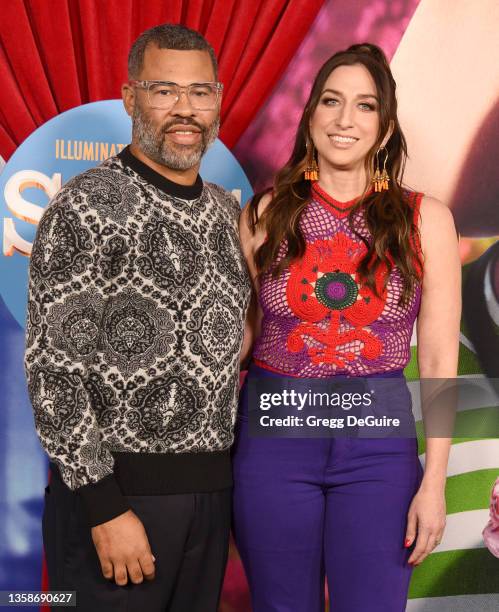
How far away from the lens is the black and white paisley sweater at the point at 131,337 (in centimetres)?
178

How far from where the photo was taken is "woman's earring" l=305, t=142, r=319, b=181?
2.26m

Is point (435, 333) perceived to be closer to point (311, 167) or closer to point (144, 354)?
point (311, 167)

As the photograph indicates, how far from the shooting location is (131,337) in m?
1.86

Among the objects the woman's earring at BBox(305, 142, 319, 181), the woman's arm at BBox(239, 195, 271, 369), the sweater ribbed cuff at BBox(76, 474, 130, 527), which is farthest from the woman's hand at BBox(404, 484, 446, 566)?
the woman's earring at BBox(305, 142, 319, 181)

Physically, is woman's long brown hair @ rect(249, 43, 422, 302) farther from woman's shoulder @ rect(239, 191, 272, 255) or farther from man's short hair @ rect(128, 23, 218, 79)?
man's short hair @ rect(128, 23, 218, 79)

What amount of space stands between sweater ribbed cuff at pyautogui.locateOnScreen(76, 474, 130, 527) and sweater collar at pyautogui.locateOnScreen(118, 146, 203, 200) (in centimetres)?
66

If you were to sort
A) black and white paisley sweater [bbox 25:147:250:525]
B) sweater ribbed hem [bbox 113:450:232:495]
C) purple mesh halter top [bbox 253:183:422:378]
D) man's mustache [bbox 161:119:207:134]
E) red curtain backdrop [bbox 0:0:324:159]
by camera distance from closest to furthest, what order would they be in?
black and white paisley sweater [bbox 25:147:250:525]
sweater ribbed hem [bbox 113:450:232:495]
man's mustache [bbox 161:119:207:134]
purple mesh halter top [bbox 253:183:422:378]
red curtain backdrop [bbox 0:0:324:159]

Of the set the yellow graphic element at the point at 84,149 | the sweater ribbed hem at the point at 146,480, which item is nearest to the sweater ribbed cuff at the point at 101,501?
the sweater ribbed hem at the point at 146,480

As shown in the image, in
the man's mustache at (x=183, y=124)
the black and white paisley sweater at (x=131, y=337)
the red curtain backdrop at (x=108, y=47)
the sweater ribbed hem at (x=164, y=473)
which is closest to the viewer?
the black and white paisley sweater at (x=131, y=337)

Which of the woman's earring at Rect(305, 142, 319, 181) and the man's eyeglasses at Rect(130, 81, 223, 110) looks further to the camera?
the woman's earring at Rect(305, 142, 319, 181)

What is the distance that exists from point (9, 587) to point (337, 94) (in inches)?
72.8

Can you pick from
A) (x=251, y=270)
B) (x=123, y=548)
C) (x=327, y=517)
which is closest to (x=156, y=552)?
(x=123, y=548)

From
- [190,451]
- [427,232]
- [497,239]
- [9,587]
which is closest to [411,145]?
[497,239]

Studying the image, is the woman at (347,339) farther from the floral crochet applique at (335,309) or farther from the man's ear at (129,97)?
the man's ear at (129,97)
